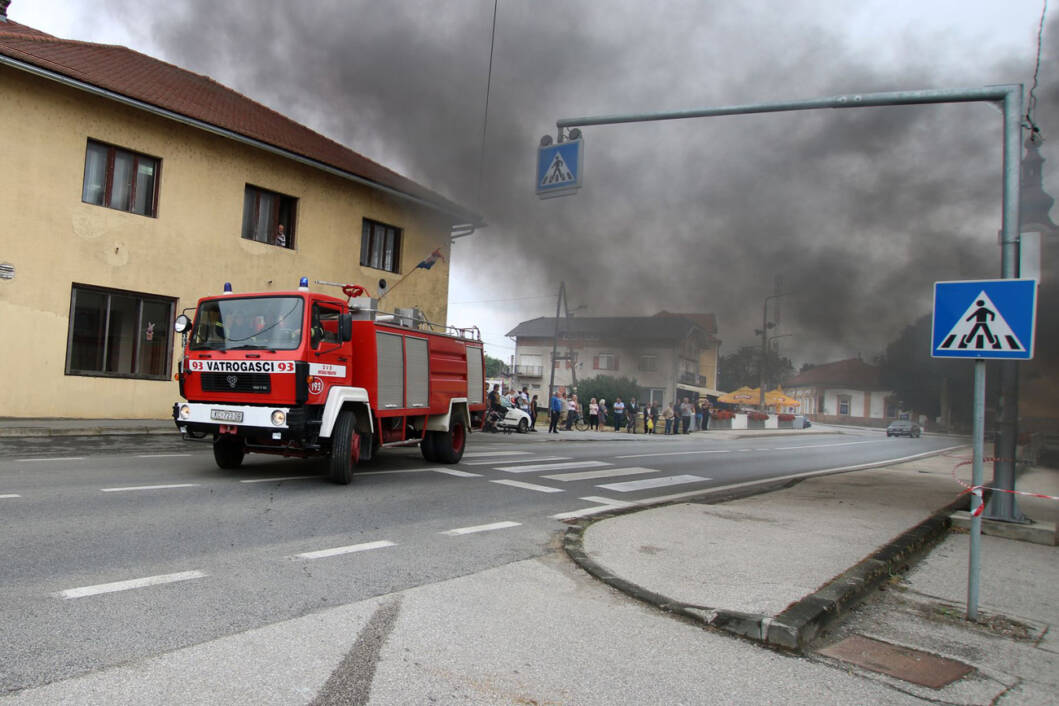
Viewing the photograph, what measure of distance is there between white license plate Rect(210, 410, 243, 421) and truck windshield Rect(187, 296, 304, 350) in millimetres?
804

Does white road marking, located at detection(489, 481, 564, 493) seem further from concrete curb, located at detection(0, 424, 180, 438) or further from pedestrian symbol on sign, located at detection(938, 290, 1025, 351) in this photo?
concrete curb, located at detection(0, 424, 180, 438)

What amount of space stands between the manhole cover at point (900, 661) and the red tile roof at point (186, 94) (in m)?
15.7

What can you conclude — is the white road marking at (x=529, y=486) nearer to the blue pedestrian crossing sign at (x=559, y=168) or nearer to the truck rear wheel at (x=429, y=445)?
the truck rear wheel at (x=429, y=445)

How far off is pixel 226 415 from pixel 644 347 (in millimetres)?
12833

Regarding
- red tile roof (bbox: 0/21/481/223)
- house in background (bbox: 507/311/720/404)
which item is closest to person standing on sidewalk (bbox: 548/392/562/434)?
house in background (bbox: 507/311/720/404)

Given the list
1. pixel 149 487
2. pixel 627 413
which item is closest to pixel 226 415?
pixel 149 487

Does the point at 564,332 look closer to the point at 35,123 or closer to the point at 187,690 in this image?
the point at 35,123

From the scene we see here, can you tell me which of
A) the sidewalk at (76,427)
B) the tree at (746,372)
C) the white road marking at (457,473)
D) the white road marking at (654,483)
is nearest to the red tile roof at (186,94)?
the sidewalk at (76,427)

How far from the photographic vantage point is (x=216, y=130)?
1549 centimetres

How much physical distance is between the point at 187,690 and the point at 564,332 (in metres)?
24.0

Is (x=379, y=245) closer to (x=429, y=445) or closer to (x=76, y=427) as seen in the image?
(x=76, y=427)

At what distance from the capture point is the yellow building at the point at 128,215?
43.1 ft

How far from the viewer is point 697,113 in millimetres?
9438

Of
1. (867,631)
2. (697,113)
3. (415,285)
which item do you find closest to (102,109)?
(415,285)
